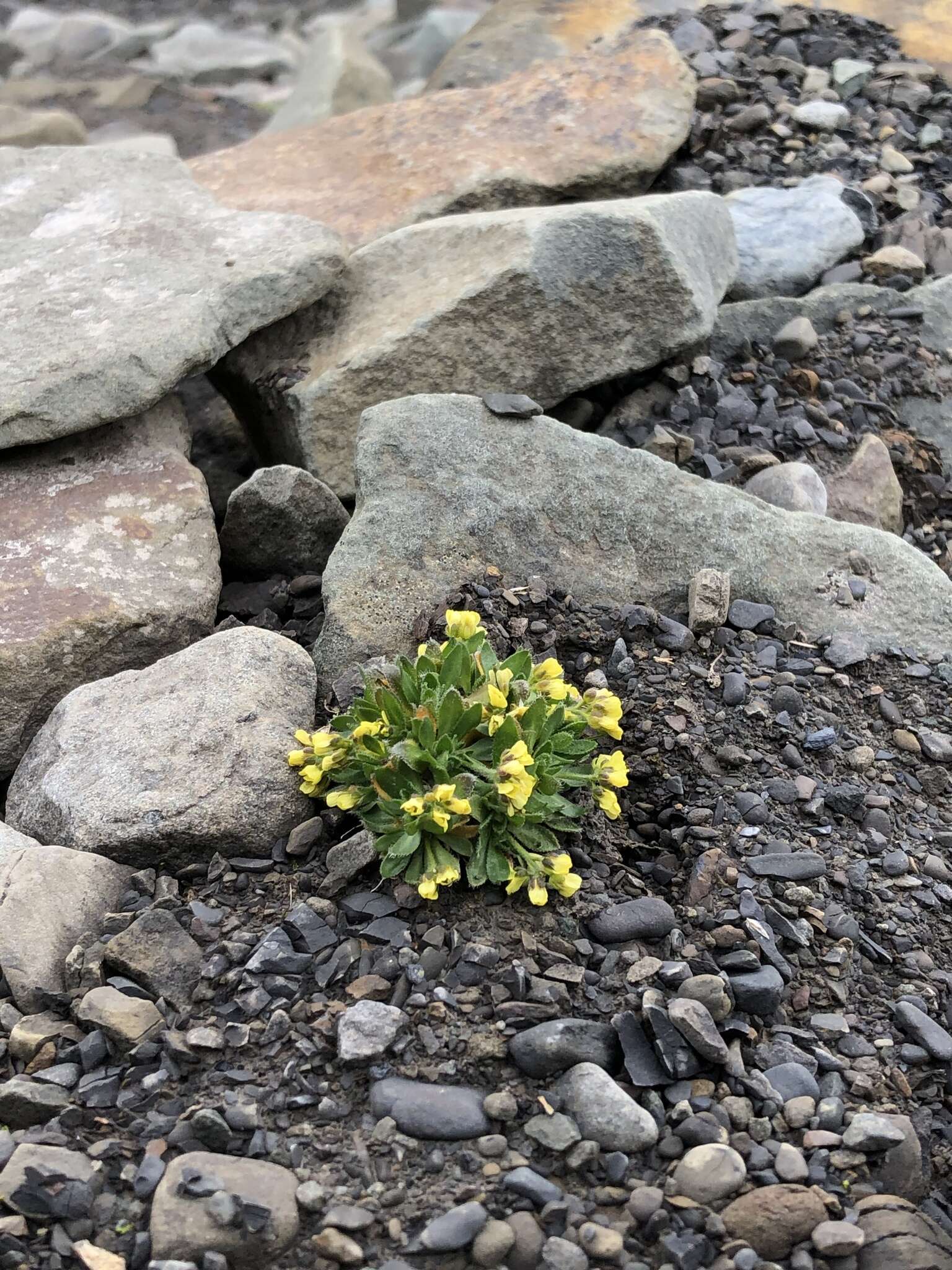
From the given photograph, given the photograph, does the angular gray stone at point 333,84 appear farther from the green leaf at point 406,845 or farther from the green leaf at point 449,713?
the green leaf at point 406,845

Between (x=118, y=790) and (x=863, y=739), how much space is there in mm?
2169

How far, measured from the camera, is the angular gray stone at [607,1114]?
265 centimetres

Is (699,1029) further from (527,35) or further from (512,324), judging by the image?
(527,35)

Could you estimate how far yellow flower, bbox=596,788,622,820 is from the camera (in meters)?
3.29

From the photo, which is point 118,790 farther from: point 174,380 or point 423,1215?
point 174,380

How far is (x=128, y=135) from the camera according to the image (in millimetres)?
12008

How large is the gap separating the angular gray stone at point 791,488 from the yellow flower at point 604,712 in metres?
1.53

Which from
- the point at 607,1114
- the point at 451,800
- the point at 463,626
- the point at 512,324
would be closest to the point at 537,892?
the point at 451,800

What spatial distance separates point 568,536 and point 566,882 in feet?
4.77

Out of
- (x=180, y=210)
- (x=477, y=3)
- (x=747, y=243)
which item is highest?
(x=180, y=210)

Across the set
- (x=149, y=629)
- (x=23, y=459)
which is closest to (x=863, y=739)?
(x=149, y=629)

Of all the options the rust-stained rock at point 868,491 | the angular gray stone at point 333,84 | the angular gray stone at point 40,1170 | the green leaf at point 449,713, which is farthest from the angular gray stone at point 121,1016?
the angular gray stone at point 333,84

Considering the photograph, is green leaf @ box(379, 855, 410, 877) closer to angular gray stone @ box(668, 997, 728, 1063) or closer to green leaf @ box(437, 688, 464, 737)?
green leaf @ box(437, 688, 464, 737)

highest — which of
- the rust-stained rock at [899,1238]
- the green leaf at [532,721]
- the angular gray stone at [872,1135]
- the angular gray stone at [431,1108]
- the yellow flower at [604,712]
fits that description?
the green leaf at [532,721]
